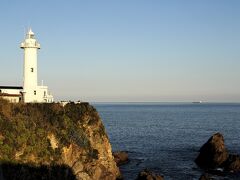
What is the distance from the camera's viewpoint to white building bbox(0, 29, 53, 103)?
56.5 m

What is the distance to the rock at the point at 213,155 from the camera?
65125 millimetres

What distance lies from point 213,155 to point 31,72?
115ft

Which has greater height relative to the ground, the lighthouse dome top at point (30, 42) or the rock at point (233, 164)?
the lighthouse dome top at point (30, 42)

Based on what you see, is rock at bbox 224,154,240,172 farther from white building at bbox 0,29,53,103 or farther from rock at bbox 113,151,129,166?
white building at bbox 0,29,53,103

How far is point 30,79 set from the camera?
187ft

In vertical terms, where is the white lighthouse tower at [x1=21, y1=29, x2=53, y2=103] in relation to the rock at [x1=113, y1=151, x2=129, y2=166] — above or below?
above

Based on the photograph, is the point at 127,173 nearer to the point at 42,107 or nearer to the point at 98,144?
the point at 98,144

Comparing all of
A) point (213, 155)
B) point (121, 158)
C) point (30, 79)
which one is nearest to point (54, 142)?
point (30, 79)

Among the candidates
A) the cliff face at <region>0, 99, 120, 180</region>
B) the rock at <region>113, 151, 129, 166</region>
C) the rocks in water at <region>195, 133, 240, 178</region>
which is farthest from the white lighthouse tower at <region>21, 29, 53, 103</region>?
the rocks in water at <region>195, 133, 240, 178</region>

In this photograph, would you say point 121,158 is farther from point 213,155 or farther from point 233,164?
point 233,164

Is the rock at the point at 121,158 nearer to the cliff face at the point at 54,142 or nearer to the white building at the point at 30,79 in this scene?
the cliff face at the point at 54,142

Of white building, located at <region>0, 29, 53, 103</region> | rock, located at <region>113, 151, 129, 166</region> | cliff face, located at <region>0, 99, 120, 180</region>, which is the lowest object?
rock, located at <region>113, 151, 129, 166</region>

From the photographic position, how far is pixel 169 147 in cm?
8538

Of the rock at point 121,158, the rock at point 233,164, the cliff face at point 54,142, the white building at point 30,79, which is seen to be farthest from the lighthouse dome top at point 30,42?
the rock at point 233,164
